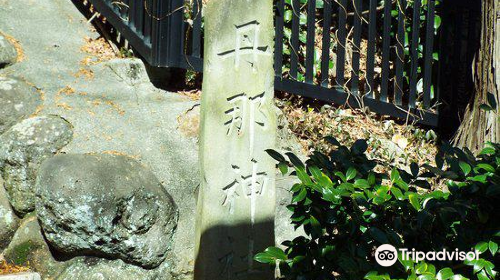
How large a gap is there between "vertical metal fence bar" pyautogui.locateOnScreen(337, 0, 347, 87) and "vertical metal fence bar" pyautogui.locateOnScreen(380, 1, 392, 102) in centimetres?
37

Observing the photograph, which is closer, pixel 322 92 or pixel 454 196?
pixel 454 196

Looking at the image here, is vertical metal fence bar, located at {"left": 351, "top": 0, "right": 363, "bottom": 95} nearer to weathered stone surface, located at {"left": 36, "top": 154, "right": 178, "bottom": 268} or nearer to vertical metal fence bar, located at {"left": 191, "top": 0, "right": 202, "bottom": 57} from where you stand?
vertical metal fence bar, located at {"left": 191, "top": 0, "right": 202, "bottom": 57}

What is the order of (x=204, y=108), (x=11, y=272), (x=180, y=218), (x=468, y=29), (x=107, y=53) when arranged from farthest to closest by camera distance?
(x=468, y=29)
(x=107, y=53)
(x=180, y=218)
(x=11, y=272)
(x=204, y=108)

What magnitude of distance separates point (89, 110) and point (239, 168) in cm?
168

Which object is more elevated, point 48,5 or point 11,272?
point 48,5

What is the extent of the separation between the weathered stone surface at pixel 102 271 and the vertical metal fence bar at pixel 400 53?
2.88 metres

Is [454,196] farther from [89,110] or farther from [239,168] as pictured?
[89,110]

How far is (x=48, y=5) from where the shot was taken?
261 inches

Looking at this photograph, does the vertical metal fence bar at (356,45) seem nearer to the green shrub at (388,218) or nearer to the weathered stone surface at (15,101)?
the weathered stone surface at (15,101)

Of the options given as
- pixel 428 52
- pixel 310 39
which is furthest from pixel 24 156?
pixel 428 52

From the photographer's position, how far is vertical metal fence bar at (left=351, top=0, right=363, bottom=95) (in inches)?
248

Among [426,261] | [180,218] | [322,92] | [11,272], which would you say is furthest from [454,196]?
[322,92]

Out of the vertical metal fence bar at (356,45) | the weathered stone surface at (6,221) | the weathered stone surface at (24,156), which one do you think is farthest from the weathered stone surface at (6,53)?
the vertical metal fence bar at (356,45)

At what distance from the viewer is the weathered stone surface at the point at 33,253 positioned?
15.2 feet
